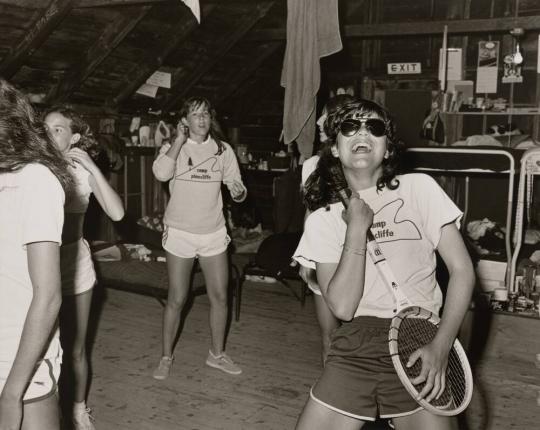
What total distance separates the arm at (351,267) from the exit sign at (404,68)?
636cm

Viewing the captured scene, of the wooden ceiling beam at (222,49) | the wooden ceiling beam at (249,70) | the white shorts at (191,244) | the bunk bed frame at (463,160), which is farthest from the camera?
the wooden ceiling beam at (249,70)

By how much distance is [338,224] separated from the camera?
2078 millimetres

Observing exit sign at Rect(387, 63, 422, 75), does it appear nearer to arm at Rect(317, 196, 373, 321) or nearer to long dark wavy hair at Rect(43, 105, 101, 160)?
long dark wavy hair at Rect(43, 105, 101, 160)

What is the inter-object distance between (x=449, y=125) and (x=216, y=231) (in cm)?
493

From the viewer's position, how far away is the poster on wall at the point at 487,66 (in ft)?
24.8

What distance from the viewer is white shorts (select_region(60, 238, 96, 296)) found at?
9.46ft

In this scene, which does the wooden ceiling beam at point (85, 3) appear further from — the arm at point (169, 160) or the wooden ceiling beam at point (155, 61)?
the arm at point (169, 160)

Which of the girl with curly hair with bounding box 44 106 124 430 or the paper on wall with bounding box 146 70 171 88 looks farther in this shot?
the paper on wall with bounding box 146 70 171 88

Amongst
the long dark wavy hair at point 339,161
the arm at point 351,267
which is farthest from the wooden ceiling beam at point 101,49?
the arm at point 351,267

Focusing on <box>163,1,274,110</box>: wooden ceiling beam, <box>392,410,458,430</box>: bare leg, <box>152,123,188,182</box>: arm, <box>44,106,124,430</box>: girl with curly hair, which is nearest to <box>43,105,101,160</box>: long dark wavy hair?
<box>44,106,124,430</box>: girl with curly hair

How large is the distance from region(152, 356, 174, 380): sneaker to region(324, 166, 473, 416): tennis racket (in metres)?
2.47

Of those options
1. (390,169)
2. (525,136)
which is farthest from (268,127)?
(390,169)

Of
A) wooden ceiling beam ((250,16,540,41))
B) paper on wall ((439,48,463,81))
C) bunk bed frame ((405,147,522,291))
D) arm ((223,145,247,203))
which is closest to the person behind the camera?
arm ((223,145,247,203))

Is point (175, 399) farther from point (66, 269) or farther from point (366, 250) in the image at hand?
point (366, 250)
